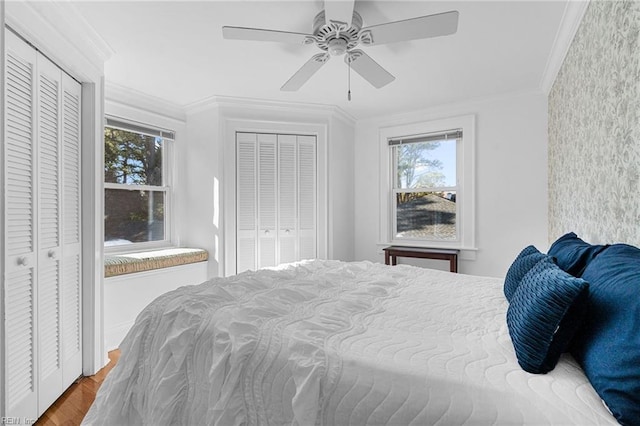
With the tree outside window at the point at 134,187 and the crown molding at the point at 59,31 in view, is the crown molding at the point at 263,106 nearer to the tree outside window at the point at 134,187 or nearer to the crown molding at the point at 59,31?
→ the tree outside window at the point at 134,187

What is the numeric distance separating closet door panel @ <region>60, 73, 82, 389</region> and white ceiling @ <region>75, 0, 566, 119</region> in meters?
0.55

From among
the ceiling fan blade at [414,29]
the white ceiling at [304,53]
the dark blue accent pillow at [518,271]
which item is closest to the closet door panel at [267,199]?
the white ceiling at [304,53]

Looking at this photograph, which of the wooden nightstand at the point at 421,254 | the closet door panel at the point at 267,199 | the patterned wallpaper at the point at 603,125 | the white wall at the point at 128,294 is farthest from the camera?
the closet door panel at the point at 267,199

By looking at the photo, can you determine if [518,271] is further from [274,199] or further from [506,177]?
[274,199]

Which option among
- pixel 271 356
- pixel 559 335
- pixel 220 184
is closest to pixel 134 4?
pixel 220 184

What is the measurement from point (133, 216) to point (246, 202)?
3.87 feet

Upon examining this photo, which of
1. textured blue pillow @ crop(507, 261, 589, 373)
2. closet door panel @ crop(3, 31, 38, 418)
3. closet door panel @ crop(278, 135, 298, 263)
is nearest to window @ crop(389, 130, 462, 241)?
closet door panel @ crop(278, 135, 298, 263)

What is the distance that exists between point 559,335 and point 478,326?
1.14 feet

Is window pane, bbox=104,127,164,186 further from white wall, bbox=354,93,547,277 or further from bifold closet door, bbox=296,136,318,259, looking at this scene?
white wall, bbox=354,93,547,277

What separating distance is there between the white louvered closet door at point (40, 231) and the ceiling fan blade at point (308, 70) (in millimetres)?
1509

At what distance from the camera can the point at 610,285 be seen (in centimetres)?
94

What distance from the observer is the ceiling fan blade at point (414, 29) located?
1.60m

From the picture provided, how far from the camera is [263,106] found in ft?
12.0

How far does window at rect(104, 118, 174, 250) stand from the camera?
10.6 ft
